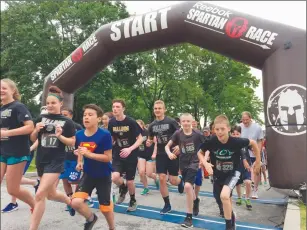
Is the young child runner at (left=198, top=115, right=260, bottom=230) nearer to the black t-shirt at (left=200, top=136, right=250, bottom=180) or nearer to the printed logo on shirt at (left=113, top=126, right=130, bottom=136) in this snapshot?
the black t-shirt at (left=200, top=136, right=250, bottom=180)

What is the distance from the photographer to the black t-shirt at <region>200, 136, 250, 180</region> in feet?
14.7

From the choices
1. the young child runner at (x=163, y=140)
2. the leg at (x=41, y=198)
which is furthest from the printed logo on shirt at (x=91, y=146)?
the young child runner at (x=163, y=140)

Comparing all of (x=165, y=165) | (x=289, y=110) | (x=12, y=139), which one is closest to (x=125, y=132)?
(x=165, y=165)

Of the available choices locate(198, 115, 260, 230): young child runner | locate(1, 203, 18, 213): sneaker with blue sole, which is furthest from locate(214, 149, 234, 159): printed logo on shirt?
locate(1, 203, 18, 213): sneaker with blue sole

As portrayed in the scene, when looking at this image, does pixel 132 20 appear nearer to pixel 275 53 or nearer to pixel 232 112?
pixel 275 53

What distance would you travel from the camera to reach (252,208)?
6051 millimetres

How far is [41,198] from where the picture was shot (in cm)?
389

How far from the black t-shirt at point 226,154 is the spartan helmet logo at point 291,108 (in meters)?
1.43

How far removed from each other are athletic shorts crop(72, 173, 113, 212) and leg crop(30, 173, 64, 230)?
35 cm

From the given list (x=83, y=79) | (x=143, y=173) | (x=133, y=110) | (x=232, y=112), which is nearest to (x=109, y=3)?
(x=133, y=110)

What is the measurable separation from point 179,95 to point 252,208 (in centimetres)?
2068

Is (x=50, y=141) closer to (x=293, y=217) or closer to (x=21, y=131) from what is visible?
(x=21, y=131)

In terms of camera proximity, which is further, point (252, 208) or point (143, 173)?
point (143, 173)

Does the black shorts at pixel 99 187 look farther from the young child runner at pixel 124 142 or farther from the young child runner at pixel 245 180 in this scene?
the young child runner at pixel 245 180
